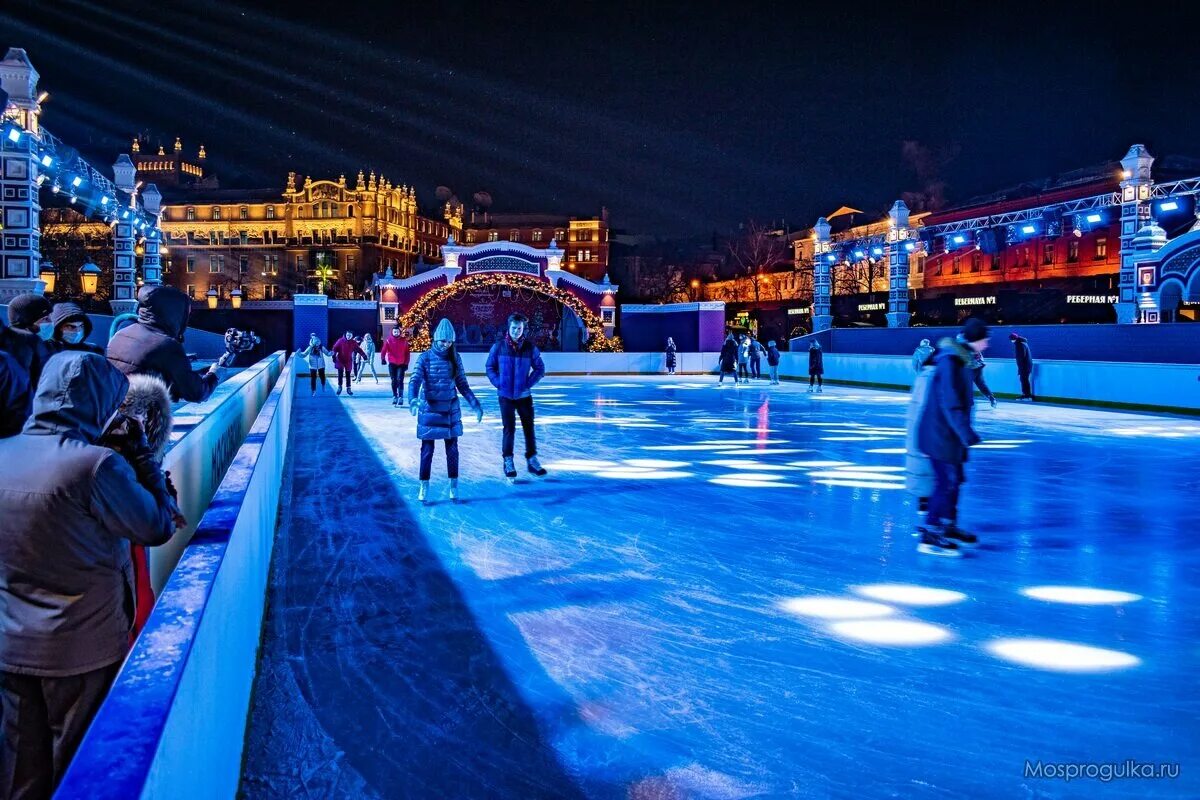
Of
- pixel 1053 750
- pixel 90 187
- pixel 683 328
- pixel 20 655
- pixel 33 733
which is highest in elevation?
pixel 90 187

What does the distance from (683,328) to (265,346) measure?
16.5 meters

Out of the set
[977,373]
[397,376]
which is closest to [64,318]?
[977,373]

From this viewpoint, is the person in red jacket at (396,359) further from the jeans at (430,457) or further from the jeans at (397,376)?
the jeans at (430,457)

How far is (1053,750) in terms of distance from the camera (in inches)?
120

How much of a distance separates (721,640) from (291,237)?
286ft

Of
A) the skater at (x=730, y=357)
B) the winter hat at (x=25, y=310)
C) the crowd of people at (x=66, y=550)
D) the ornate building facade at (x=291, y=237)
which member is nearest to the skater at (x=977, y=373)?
the crowd of people at (x=66, y=550)

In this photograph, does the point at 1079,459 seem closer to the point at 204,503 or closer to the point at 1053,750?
the point at 1053,750

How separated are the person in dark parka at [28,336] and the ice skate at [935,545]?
5.12 meters

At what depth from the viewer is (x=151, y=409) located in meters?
2.62

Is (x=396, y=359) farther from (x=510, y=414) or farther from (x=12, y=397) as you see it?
(x=12, y=397)

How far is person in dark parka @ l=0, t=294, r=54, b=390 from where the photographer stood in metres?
4.73

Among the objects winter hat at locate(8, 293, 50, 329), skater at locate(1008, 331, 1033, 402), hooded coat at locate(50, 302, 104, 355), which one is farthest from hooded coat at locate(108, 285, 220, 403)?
skater at locate(1008, 331, 1033, 402)

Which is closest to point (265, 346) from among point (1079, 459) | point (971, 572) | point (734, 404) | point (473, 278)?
point (473, 278)

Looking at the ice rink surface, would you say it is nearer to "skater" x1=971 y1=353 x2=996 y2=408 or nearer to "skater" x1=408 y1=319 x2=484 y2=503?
"skater" x1=408 y1=319 x2=484 y2=503
